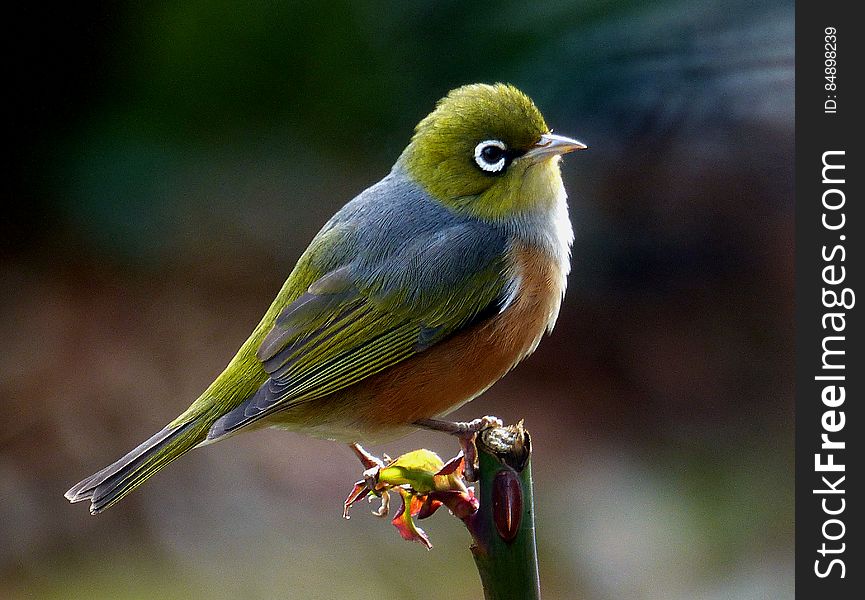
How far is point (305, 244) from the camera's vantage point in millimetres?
6094

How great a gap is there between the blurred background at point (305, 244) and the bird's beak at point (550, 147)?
1699 millimetres

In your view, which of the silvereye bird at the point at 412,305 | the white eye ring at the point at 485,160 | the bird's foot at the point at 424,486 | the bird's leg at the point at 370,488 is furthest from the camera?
the white eye ring at the point at 485,160

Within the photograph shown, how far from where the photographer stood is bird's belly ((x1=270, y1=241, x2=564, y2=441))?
10.7 ft

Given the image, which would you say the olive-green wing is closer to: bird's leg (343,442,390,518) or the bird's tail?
the bird's tail

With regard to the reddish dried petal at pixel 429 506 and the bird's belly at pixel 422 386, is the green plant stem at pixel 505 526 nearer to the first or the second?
the reddish dried petal at pixel 429 506

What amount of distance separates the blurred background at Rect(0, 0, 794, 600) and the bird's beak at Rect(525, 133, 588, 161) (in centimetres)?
170

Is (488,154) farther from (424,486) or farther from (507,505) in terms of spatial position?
(507,505)

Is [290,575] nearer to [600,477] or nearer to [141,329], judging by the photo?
[600,477]

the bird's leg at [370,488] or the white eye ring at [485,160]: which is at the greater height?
the white eye ring at [485,160]

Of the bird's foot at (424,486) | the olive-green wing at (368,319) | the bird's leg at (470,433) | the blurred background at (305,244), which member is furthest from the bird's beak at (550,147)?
the blurred background at (305,244)

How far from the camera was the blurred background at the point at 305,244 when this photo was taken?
481 centimetres

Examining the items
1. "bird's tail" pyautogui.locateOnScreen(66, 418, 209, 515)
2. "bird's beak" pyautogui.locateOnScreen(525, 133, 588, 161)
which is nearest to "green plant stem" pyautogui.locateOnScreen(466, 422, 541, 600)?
"bird's tail" pyautogui.locateOnScreen(66, 418, 209, 515)

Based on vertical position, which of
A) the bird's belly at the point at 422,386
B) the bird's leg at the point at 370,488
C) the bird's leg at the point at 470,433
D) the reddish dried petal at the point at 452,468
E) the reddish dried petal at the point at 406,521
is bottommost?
the reddish dried petal at the point at 406,521

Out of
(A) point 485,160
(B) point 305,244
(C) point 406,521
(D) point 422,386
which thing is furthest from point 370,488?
(B) point 305,244
